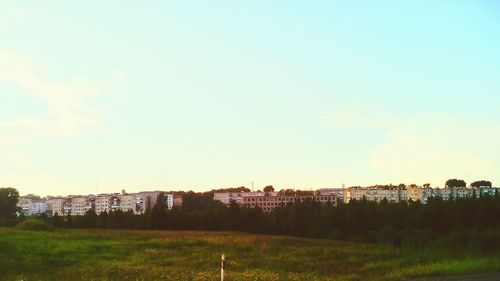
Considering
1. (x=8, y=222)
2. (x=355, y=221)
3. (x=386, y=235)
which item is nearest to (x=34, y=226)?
(x=8, y=222)

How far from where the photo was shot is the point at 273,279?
84.6ft

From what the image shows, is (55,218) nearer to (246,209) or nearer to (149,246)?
(246,209)

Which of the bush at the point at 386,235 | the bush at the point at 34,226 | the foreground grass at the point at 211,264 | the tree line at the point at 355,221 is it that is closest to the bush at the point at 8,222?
A: the tree line at the point at 355,221

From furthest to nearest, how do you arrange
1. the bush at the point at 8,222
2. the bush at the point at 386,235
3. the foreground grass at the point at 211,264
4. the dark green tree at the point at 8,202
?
the dark green tree at the point at 8,202
the bush at the point at 8,222
the bush at the point at 386,235
the foreground grass at the point at 211,264

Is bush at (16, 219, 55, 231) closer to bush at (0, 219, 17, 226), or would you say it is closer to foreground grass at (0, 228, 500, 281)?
bush at (0, 219, 17, 226)

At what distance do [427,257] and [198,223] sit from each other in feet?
238

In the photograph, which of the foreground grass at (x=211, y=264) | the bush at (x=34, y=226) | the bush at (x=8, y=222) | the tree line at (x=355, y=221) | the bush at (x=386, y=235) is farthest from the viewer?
→ the bush at (x=8, y=222)

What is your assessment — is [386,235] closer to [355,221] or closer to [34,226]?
[355,221]

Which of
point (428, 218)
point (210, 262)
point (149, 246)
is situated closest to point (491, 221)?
point (428, 218)

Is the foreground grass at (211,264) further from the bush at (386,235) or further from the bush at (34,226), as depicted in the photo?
the bush at (34,226)

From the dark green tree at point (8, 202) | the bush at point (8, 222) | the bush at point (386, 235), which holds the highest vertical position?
the dark green tree at point (8, 202)

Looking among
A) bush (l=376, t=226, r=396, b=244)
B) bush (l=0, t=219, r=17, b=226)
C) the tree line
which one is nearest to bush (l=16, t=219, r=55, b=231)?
A: the tree line

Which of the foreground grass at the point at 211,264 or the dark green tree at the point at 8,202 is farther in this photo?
the dark green tree at the point at 8,202

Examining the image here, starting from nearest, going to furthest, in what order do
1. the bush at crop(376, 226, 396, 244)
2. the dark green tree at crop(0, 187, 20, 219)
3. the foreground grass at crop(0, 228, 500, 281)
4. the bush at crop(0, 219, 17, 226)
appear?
the foreground grass at crop(0, 228, 500, 281)
the bush at crop(376, 226, 396, 244)
the bush at crop(0, 219, 17, 226)
the dark green tree at crop(0, 187, 20, 219)
